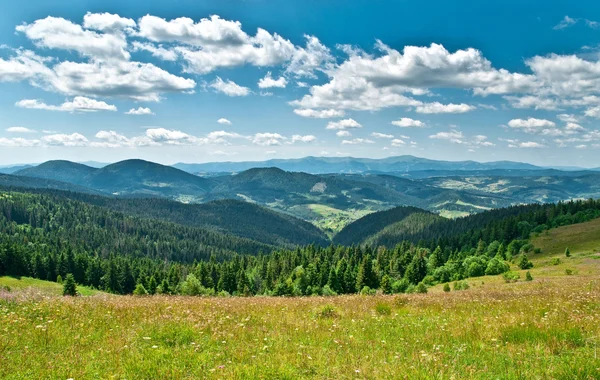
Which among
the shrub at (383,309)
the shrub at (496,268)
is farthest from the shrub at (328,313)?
the shrub at (496,268)

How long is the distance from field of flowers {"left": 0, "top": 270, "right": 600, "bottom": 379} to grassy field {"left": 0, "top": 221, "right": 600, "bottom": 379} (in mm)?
29

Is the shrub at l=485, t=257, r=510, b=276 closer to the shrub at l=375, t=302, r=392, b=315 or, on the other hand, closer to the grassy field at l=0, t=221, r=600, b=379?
the grassy field at l=0, t=221, r=600, b=379

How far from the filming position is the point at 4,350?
27.3 ft

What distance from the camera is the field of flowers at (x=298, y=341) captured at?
717 cm

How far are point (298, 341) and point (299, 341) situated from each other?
Result: 3 centimetres

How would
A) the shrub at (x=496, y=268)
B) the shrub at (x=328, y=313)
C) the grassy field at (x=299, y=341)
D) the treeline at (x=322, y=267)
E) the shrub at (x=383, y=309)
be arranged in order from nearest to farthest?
the grassy field at (x=299, y=341), the shrub at (x=328, y=313), the shrub at (x=383, y=309), the shrub at (x=496, y=268), the treeline at (x=322, y=267)

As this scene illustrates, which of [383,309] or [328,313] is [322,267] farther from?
[328,313]

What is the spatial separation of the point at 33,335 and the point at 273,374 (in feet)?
23.1

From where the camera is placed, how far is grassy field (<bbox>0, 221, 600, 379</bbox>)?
716 cm

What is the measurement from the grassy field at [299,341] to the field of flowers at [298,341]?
3cm

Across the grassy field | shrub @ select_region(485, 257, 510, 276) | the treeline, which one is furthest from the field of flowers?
shrub @ select_region(485, 257, 510, 276)

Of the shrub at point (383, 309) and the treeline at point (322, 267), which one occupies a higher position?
the shrub at point (383, 309)

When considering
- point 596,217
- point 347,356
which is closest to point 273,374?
point 347,356

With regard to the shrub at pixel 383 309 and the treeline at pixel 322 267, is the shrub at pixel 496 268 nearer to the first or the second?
the treeline at pixel 322 267
